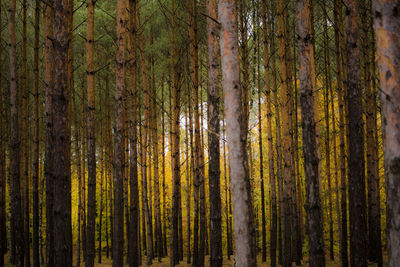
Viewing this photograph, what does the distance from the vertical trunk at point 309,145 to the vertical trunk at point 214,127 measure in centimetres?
126

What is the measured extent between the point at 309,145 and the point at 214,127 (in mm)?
1440

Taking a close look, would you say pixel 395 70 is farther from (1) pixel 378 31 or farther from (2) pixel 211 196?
(2) pixel 211 196

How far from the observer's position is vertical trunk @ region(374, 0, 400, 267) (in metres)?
2.50

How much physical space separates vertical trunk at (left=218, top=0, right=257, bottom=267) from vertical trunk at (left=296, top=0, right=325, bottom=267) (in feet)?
3.44

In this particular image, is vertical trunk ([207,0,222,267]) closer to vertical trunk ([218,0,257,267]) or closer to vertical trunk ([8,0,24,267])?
vertical trunk ([218,0,257,267])

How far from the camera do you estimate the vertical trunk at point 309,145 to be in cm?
425

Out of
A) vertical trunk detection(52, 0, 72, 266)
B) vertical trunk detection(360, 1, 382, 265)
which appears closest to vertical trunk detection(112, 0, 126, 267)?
vertical trunk detection(52, 0, 72, 266)

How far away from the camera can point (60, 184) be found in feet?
13.1

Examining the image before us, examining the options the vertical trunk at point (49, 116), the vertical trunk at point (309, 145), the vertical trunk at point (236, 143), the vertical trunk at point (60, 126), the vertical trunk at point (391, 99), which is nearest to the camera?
the vertical trunk at point (391, 99)

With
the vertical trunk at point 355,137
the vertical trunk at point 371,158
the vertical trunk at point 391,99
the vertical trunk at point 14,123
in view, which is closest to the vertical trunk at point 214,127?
the vertical trunk at point 355,137

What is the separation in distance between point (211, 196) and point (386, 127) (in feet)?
10.4

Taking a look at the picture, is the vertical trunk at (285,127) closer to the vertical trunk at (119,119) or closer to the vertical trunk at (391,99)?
the vertical trunk at (119,119)

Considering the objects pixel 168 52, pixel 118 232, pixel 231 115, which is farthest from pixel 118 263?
pixel 168 52

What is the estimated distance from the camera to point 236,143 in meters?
3.59
